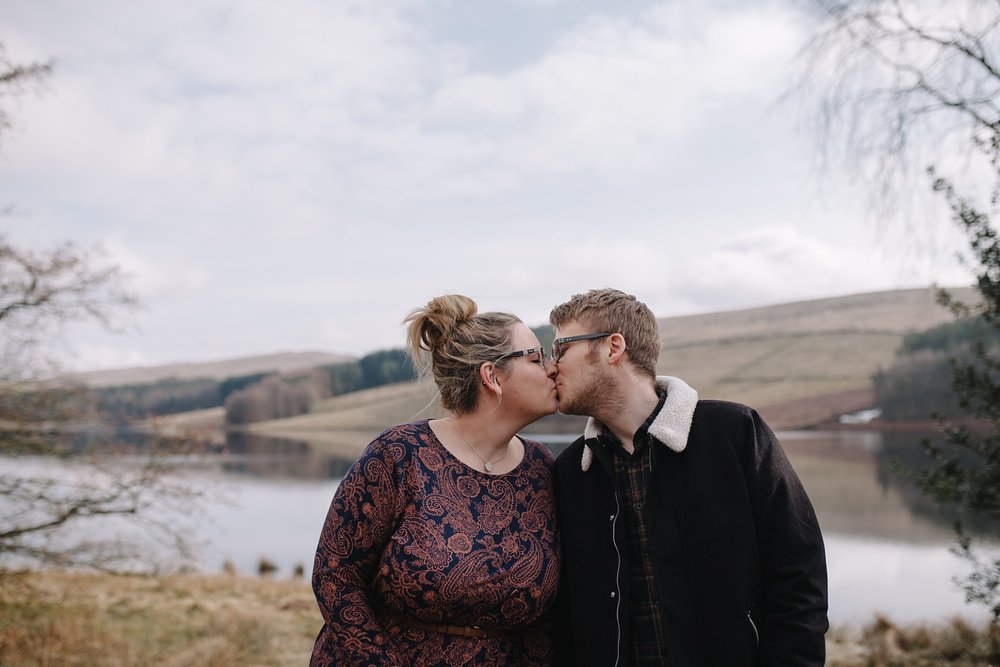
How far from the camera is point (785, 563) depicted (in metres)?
2.44

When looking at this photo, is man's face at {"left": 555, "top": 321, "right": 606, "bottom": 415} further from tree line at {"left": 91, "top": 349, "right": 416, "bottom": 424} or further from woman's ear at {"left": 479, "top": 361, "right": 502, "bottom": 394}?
tree line at {"left": 91, "top": 349, "right": 416, "bottom": 424}

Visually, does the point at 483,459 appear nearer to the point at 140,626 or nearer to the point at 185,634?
the point at 185,634

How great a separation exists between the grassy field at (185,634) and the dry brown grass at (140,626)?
0.03ft

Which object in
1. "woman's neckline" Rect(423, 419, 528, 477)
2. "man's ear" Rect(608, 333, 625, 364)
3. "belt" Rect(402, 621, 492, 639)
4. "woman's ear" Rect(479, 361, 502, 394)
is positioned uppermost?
"man's ear" Rect(608, 333, 625, 364)

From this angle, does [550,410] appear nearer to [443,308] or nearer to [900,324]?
[443,308]

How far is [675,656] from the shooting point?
2.47 meters

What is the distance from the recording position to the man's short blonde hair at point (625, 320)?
110 inches

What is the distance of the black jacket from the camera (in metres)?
2.42

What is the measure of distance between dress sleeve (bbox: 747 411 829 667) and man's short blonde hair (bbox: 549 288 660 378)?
456 mm

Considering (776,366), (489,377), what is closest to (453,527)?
(489,377)

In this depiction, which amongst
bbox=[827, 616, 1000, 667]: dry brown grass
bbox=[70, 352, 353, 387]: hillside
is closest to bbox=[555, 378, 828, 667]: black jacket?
bbox=[827, 616, 1000, 667]: dry brown grass

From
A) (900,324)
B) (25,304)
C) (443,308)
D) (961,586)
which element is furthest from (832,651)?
(900,324)

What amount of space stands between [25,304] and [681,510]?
22.9 ft

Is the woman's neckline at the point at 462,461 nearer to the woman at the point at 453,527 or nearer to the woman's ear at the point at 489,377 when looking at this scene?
the woman at the point at 453,527
